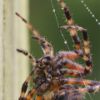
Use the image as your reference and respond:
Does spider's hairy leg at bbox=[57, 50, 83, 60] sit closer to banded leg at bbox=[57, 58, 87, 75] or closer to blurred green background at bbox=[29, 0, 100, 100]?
banded leg at bbox=[57, 58, 87, 75]

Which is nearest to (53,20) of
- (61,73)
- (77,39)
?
(77,39)

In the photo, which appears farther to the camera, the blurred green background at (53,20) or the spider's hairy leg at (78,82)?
the blurred green background at (53,20)

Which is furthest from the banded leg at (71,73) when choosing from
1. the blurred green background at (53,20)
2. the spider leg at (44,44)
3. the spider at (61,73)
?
the blurred green background at (53,20)

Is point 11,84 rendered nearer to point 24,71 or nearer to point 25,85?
point 25,85

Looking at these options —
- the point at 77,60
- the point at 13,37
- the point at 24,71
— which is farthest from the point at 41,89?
the point at 24,71

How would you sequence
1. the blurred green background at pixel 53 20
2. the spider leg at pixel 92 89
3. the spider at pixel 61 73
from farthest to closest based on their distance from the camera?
the blurred green background at pixel 53 20 → the spider leg at pixel 92 89 → the spider at pixel 61 73

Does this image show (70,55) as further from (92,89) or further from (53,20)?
(53,20)

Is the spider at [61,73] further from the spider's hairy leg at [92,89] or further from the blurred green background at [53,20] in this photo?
the blurred green background at [53,20]

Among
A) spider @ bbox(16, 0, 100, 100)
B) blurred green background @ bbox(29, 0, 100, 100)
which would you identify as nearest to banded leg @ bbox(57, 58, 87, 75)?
spider @ bbox(16, 0, 100, 100)
